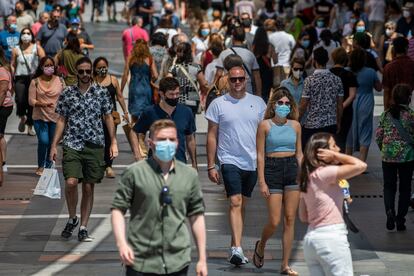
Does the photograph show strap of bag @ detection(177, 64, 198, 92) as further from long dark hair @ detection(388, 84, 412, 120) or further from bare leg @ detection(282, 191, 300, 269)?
bare leg @ detection(282, 191, 300, 269)

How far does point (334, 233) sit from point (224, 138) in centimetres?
325

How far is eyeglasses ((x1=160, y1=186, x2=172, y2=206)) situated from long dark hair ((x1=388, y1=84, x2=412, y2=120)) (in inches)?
229

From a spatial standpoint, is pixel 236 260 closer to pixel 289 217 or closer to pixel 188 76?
pixel 289 217

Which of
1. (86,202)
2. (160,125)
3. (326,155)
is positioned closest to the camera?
(160,125)

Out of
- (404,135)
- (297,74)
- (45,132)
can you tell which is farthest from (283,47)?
(404,135)

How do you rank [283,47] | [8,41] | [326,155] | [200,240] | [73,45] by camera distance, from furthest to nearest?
[283,47] < [8,41] < [73,45] < [326,155] < [200,240]

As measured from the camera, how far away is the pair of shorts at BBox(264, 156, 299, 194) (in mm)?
12078

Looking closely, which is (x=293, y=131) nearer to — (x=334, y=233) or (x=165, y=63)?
(x=334, y=233)

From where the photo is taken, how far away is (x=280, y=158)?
1212 centimetres

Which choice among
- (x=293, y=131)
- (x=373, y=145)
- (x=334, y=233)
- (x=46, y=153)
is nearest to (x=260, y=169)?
(x=293, y=131)

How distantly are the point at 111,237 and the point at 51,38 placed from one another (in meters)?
12.2

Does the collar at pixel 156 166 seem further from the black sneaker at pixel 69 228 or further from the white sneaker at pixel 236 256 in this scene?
the black sneaker at pixel 69 228

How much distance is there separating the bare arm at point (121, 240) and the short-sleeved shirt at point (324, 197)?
1.56 meters

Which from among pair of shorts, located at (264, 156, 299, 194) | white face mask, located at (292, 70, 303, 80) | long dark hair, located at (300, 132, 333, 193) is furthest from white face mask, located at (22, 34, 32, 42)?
long dark hair, located at (300, 132, 333, 193)
